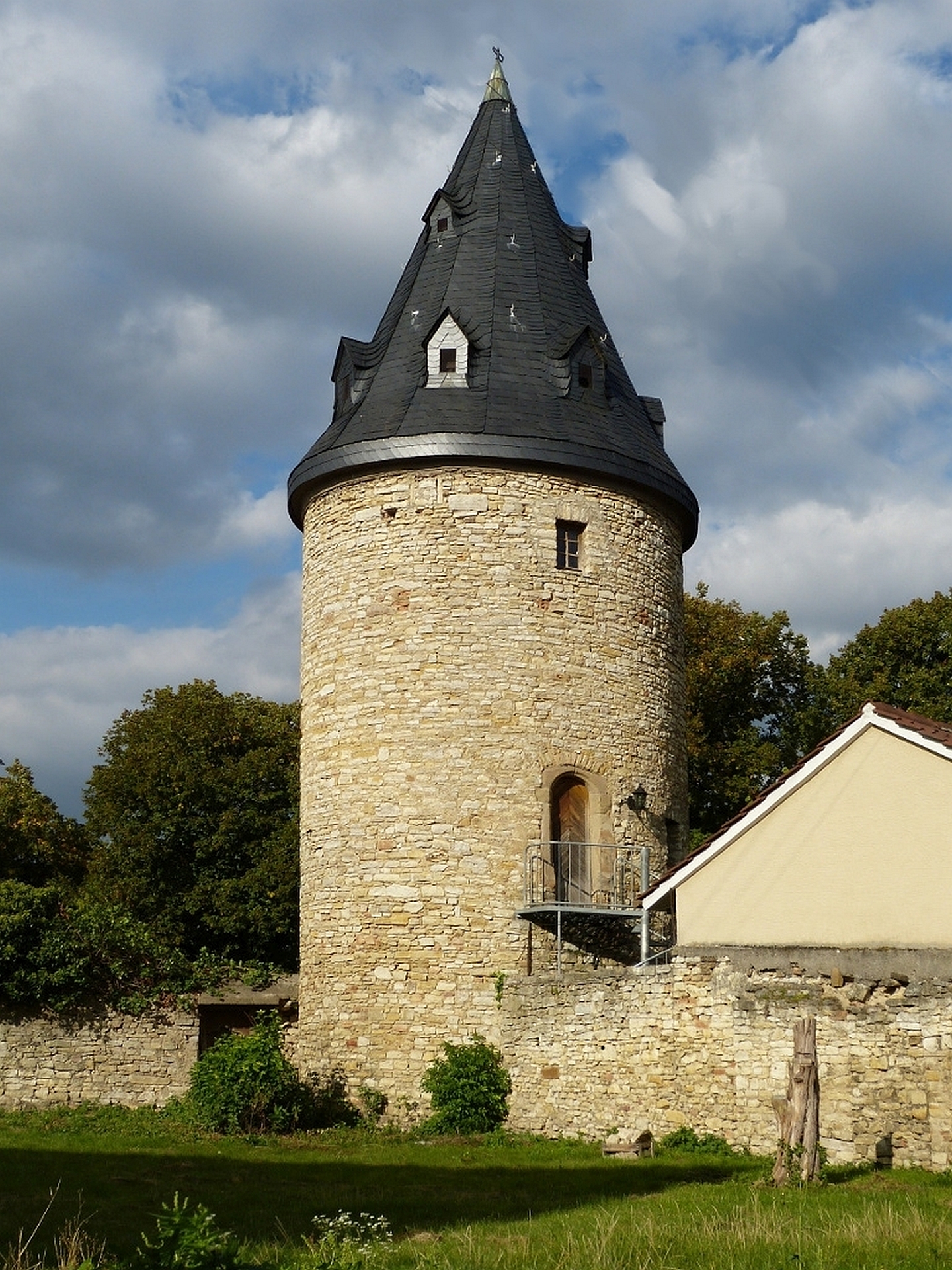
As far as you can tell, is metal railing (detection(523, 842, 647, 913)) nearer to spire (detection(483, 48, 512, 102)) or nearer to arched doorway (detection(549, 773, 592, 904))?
arched doorway (detection(549, 773, 592, 904))

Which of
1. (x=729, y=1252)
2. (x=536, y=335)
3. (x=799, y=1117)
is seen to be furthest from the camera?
(x=536, y=335)

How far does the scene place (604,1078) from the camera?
1723 cm

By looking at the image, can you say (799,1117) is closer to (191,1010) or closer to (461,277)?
(191,1010)

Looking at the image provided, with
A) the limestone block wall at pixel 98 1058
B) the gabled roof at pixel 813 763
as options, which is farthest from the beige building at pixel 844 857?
the limestone block wall at pixel 98 1058

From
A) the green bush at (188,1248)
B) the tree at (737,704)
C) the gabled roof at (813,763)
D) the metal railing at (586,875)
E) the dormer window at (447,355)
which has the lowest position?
the green bush at (188,1248)

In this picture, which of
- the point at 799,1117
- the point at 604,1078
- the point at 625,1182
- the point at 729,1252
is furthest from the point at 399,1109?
the point at 729,1252

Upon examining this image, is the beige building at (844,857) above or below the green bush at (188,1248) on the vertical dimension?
above

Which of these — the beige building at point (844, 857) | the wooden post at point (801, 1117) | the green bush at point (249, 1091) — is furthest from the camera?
the green bush at point (249, 1091)

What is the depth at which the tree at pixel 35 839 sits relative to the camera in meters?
28.1

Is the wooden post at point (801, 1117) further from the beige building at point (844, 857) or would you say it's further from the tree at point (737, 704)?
the tree at point (737, 704)

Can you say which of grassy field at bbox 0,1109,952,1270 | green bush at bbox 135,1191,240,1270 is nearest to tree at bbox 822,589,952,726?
grassy field at bbox 0,1109,952,1270

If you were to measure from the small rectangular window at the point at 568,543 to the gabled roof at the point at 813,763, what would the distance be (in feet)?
15.0

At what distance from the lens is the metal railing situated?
19.4 metres

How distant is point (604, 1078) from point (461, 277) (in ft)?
38.3
